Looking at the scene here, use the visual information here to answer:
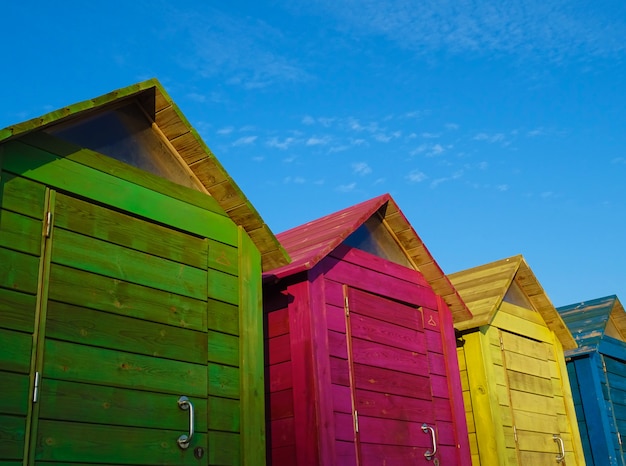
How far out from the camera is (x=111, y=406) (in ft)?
19.0

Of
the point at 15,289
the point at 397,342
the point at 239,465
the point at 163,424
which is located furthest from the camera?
the point at 397,342

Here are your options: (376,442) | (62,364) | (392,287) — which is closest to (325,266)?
(392,287)

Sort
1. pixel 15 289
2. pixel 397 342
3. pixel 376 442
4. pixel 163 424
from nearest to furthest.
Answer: pixel 15 289 < pixel 163 424 < pixel 376 442 < pixel 397 342

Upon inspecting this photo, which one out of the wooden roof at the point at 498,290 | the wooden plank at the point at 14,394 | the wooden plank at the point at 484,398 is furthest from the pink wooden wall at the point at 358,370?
the wooden plank at the point at 14,394

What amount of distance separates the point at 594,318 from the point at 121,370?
9.89 m

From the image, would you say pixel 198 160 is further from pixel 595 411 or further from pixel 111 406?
pixel 595 411

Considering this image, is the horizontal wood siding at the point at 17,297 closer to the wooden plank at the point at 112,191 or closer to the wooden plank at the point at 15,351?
the wooden plank at the point at 15,351

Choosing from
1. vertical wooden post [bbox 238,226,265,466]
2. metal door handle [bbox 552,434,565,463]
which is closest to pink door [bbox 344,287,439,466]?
vertical wooden post [bbox 238,226,265,466]

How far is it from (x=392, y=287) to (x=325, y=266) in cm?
123

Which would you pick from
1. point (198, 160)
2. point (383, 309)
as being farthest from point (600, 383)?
point (198, 160)

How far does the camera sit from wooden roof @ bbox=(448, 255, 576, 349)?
10.7 meters

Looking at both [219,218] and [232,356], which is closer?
[232,356]

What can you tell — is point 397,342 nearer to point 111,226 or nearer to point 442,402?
point 442,402

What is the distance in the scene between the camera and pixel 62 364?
221 inches
